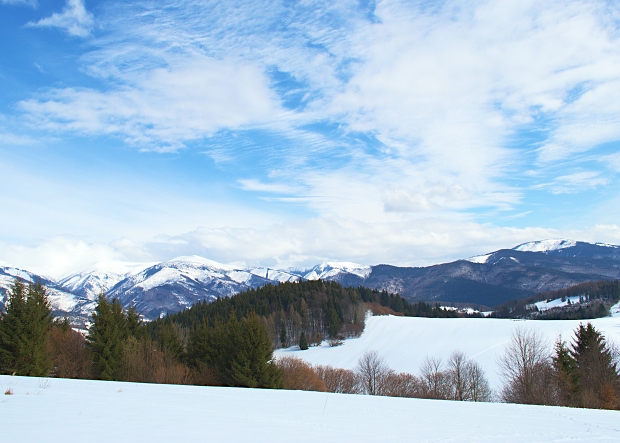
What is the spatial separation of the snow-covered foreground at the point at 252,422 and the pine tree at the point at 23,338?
1658cm

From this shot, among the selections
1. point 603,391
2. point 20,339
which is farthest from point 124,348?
point 603,391

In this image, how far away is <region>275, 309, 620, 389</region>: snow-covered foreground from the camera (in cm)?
8762

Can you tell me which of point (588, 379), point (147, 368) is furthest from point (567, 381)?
point (147, 368)

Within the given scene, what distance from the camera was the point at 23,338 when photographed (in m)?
27.2

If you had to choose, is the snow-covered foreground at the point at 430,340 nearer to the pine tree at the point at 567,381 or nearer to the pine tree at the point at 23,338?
the pine tree at the point at 567,381

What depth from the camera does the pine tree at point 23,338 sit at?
26750 mm

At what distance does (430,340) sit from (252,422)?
10015cm

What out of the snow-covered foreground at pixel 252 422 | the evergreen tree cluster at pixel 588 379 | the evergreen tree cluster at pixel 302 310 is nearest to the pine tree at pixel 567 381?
the evergreen tree cluster at pixel 588 379

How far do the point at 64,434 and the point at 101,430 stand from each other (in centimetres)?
66

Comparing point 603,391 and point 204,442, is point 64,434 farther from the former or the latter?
point 603,391

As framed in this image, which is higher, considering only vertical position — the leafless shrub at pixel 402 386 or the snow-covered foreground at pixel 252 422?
the snow-covered foreground at pixel 252 422

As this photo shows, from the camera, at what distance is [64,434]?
668 centimetres

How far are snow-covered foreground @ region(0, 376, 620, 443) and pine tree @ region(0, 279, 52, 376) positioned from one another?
653 inches

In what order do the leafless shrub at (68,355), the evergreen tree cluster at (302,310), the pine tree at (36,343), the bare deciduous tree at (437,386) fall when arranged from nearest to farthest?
the pine tree at (36,343) → the leafless shrub at (68,355) → the bare deciduous tree at (437,386) → the evergreen tree cluster at (302,310)
